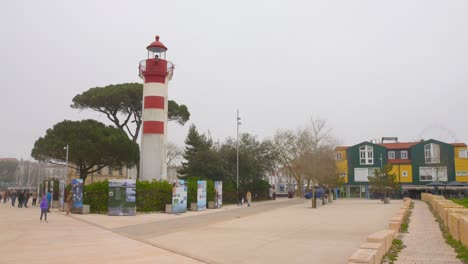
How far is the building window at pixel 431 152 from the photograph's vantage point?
5688cm

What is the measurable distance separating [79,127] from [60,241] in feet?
91.1

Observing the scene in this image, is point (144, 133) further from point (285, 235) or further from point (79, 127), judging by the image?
point (285, 235)

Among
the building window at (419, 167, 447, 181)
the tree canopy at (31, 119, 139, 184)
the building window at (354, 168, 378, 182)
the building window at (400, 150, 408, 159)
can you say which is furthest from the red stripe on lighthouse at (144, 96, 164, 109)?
the building window at (400, 150, 408, 159)

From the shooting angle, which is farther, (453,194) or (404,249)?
(453,194)

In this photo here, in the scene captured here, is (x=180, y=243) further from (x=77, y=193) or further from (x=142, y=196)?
(x=77, y=193)

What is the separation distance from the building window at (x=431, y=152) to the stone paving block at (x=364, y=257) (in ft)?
174

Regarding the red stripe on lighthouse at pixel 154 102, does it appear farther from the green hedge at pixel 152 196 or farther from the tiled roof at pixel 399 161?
the tiled roof at pixel 399 161

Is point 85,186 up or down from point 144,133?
down

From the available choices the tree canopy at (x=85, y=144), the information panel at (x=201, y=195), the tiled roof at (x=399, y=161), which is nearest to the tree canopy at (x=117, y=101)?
the tree canopy at (x=85, y=144)

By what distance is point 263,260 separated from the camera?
10.8m

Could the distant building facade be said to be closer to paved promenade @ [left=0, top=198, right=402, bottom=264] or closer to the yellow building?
the yellow building

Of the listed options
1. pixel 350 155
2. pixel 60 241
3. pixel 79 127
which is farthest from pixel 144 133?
pixel 350 155

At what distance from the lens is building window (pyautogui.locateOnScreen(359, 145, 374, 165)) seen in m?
60.7

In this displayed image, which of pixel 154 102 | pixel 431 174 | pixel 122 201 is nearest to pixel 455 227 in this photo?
pixel 122 201
